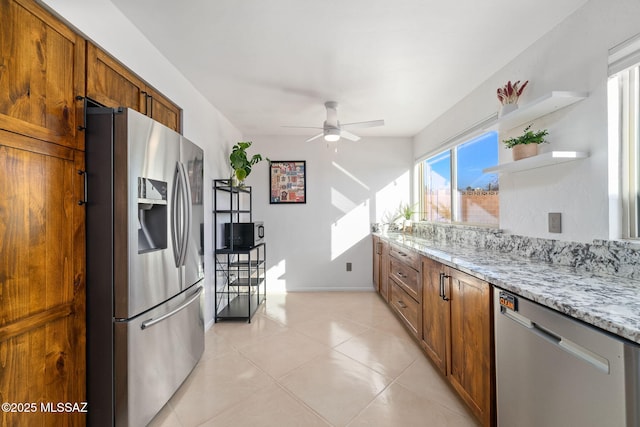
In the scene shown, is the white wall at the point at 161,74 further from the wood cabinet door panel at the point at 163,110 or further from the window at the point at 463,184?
the window at the point at 463,184

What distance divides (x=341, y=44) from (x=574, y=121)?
156 cm

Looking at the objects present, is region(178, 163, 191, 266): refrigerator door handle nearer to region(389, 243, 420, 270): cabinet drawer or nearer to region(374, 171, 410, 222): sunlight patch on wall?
region(389, 243, 420, 270): cabinet drawer

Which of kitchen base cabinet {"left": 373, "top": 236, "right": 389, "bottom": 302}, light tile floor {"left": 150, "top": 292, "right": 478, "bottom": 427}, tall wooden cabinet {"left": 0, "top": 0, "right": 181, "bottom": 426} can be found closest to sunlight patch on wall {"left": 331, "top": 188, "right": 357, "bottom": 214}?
kitchen base cabinet {"left": 373, "top": 236, "right": 389, "bottom": 302}

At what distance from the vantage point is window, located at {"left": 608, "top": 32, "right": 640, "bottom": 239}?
136 centimetres

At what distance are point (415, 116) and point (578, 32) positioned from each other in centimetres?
186

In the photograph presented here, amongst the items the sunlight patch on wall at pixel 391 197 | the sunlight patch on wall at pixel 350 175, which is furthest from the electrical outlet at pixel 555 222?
the sunlight patch on wall at pixel 350 175

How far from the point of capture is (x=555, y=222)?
1703 mm

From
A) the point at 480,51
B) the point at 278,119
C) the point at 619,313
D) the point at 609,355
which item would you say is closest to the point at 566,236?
the point at 619,313

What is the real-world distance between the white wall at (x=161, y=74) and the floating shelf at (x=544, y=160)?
2614 millimetres

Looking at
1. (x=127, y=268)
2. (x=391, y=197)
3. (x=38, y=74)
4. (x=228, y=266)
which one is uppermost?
(x=38, y=74)

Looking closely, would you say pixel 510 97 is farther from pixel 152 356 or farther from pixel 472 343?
pixel 152 356

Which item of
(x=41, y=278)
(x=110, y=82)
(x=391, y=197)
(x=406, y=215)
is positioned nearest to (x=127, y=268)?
(x=41, y=278)

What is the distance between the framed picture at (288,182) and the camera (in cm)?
418

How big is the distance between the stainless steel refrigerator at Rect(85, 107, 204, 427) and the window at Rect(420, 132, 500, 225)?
8.90 feet
